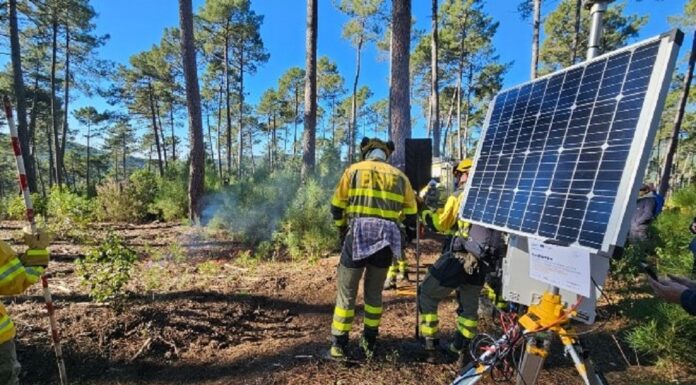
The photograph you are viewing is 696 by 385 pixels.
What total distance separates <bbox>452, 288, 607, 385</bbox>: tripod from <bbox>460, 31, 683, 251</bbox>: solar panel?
397mm

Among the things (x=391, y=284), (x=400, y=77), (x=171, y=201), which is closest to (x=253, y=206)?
(x=171, y=201)

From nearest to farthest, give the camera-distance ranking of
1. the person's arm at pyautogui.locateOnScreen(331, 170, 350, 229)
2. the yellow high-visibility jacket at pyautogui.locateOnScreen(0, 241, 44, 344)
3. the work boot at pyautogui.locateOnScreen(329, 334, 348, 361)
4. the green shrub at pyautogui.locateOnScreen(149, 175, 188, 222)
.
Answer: the yellow high-visibility jacket at pyautogui.locateOnScreen(0, 241, 44, 344), the work boot at pyautogui.locateOnScreen(329, 334, 348, 361), the person's arm at pyautogui.locateOnScreen(331, 170, 350, 229), the green shrub at pyautogui.locateOnScreen(149, 175, 188, 222)

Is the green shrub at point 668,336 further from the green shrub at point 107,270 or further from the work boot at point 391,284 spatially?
the green shrub at point 107,270

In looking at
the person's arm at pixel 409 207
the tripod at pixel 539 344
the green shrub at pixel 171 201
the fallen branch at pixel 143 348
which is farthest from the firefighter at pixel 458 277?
the green shrub at pixel 171 201

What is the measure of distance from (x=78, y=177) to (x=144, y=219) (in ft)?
173

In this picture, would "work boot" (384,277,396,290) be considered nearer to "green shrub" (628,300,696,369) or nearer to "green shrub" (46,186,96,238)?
"green shrub" (628,300,696,369)

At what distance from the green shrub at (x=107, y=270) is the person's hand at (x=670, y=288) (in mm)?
5030

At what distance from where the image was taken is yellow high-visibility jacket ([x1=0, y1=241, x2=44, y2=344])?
7.28ft

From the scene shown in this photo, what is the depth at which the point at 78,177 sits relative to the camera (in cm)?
5388

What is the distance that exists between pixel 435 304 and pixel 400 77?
548cm

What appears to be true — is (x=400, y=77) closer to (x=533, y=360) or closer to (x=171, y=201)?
(x=533, y=360)

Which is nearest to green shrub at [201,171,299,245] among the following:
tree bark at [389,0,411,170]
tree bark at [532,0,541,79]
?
tree bark at [389,0,411,170]

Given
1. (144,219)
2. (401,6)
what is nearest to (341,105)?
(144,219)

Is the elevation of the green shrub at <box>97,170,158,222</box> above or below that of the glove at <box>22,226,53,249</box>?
below
